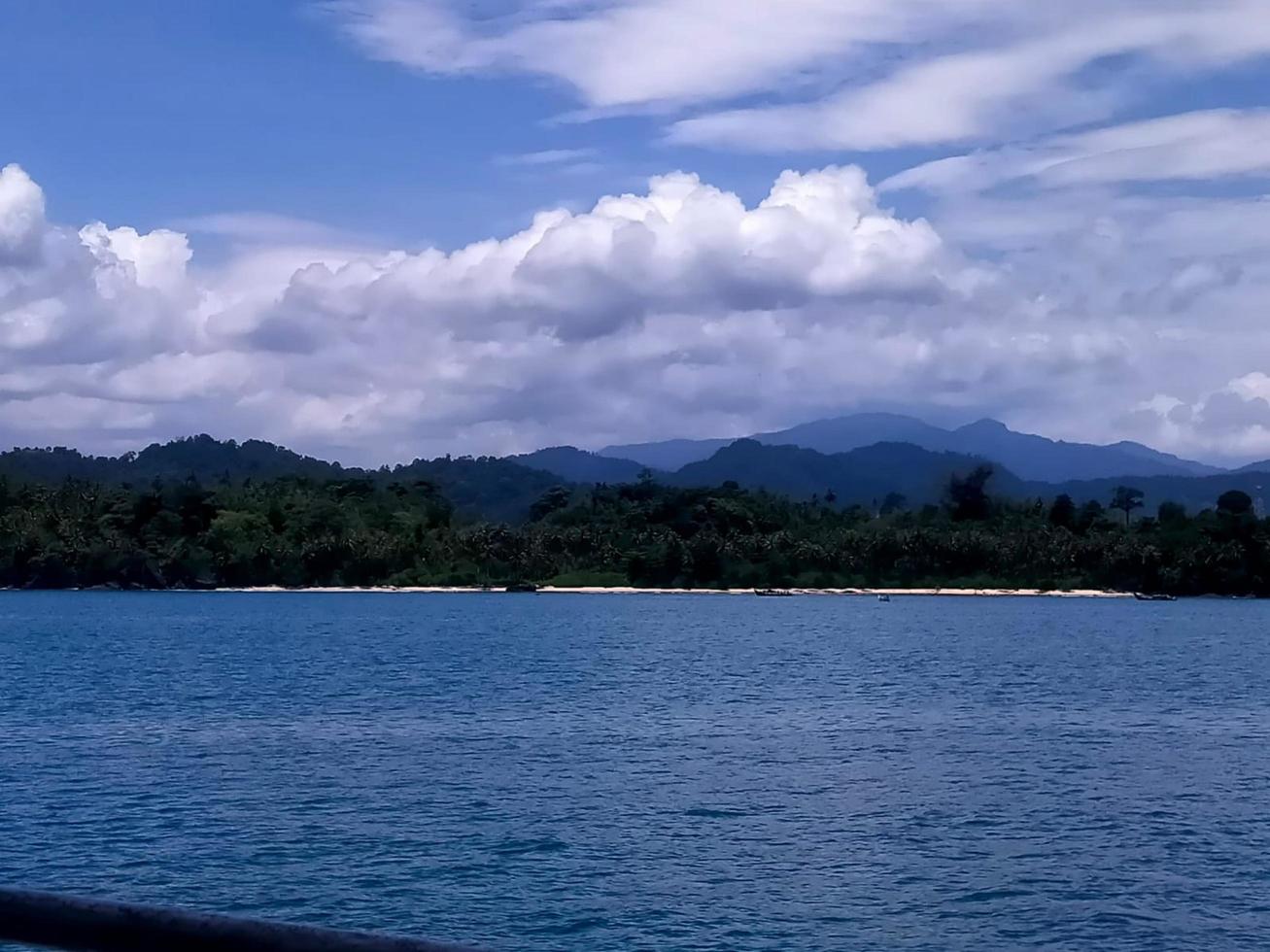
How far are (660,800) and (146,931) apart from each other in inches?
1120

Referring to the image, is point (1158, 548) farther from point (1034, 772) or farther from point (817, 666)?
point (1034, 772)

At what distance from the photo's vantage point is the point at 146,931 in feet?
12.8

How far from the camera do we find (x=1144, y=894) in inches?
930

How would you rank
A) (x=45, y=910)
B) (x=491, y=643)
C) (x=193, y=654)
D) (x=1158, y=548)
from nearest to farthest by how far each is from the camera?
(x=45, y=910)
(x=193, y=654)
(x=491, y=643)
(x=1158, y=548)

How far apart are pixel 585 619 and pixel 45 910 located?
13835 cm

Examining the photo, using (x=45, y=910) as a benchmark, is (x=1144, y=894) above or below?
below

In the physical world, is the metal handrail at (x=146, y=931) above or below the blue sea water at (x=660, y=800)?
above

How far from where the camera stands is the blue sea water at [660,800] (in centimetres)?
2222

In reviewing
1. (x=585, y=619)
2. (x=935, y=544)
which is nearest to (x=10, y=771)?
(x=585, y=619)

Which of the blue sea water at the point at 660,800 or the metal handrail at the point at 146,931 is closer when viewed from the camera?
the metal handrail at the point at 146,931

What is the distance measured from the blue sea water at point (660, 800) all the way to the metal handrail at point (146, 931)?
16.9 meters

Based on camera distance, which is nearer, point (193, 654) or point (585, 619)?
point (193, 654)

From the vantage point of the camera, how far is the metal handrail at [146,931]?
370 cm

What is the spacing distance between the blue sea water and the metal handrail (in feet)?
55.5
